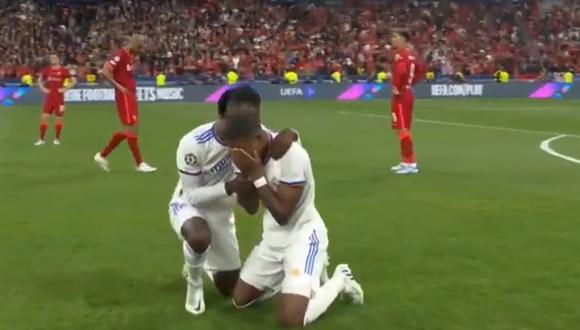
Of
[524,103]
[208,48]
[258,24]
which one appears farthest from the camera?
[258,24]

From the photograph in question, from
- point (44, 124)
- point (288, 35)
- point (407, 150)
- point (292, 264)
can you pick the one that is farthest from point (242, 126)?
point (288, 35)

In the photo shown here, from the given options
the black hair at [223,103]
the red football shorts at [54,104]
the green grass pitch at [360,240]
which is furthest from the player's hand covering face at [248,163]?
the red football shorts at [54,104]

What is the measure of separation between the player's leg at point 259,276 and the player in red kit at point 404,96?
A: 25.6 ft

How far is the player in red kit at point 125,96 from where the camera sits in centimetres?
1421

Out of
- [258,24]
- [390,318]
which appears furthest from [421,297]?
[258,24]

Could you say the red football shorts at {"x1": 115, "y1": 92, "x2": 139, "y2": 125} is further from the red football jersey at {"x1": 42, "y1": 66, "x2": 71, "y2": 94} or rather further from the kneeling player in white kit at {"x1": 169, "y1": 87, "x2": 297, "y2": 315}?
the kneeling player in white kit at {"x1": 169, "y1": 87, "x2": 297, "y2": 315}

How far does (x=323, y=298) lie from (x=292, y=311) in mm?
370

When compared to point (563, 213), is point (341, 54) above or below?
below

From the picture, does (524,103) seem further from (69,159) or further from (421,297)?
(421,297)

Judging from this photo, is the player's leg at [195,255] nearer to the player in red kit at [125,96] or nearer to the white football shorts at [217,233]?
the white football shorts at [217,233]

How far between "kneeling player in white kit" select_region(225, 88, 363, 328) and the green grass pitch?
178mm

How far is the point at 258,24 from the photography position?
48.4 metres

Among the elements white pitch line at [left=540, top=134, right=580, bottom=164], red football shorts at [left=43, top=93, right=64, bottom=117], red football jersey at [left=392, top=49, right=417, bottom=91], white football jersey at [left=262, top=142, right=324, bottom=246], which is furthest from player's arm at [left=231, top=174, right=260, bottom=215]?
red football shorts at [left=43, top=93, right=64, bottom=117]

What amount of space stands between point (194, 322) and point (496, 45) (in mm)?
45594
